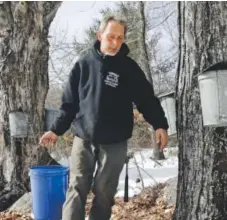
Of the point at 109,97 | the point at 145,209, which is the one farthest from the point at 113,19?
the point at 145,209

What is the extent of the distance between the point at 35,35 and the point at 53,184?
2895mm

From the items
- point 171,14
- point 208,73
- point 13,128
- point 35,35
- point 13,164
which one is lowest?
point 13,164

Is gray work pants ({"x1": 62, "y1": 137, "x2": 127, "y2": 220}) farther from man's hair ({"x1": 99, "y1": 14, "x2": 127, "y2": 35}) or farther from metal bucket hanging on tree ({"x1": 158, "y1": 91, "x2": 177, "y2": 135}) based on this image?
man's hair ({"x1": 99, "y1": 14, "x2": 127, "y2": 35})

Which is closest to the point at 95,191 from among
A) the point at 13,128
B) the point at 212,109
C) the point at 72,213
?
the point at 72,213

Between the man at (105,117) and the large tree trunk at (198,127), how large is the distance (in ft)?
1.09

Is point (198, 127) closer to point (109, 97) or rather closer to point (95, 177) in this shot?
point (109, 97)

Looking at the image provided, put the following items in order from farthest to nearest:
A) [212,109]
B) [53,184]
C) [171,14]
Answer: [171,14], [53,184], [212,109]

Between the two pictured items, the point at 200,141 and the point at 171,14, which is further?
the point at 171,14

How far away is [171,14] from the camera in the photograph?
13211 millimetres

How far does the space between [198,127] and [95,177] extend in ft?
2.85

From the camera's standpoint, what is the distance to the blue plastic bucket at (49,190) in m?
4.09

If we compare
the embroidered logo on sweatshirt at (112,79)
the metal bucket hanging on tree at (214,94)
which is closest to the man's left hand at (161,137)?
the embroidered logo on sweatshirt at (112,79)

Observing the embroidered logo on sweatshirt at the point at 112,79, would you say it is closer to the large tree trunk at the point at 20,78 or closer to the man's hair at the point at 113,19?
the man's hair at the point at 113,19

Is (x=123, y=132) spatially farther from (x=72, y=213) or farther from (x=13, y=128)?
(x=13, y=128)
